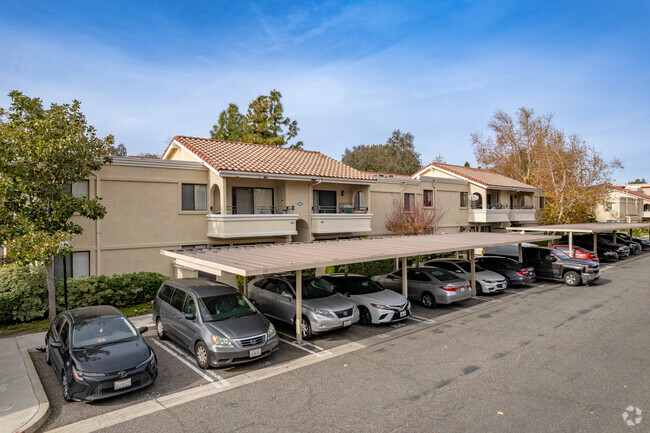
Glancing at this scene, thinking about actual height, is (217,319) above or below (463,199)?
below

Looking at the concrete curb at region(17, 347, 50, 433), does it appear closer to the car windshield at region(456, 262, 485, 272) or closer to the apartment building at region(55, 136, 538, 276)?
the apartment building at region(55, 136, 538, 276)

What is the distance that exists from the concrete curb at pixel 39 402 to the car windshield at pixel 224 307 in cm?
336

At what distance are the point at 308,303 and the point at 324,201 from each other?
11.8 metres

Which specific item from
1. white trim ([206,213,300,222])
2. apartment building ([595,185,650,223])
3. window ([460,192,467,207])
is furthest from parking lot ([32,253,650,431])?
apartment building ([595,185,650,223])

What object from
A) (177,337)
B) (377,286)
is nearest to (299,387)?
(177,337)

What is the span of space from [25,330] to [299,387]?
32.5 feet

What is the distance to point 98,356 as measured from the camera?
7.80 metres

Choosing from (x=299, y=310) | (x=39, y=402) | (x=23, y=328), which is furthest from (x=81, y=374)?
(x=23, y=328)

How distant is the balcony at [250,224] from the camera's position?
709 inches

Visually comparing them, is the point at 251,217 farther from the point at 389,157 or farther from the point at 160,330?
the point at 389,157

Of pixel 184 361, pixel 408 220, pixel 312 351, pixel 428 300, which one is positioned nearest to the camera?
pixel 184 361

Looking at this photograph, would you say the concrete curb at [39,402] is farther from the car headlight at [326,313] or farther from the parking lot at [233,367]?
the car headlight at [326,313]

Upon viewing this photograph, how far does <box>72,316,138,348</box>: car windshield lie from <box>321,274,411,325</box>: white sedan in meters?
6.79

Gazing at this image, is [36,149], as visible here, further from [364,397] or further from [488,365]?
[488,365]
